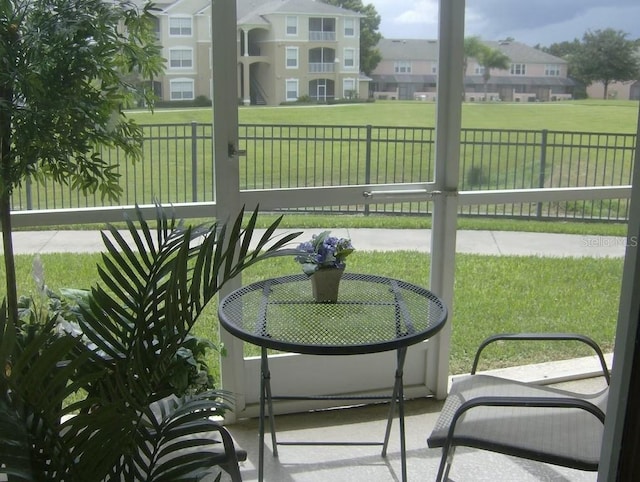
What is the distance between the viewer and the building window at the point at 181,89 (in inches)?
115

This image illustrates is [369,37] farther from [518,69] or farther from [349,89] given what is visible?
[518,69]

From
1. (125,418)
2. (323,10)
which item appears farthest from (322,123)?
(125,418)

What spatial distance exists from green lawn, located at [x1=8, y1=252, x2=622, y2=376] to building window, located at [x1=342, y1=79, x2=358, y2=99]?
0.77 meters

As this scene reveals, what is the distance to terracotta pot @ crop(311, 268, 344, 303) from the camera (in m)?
2.60

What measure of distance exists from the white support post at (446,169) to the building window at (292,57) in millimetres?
622

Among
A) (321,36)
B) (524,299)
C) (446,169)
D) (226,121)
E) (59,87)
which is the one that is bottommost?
(524,299)

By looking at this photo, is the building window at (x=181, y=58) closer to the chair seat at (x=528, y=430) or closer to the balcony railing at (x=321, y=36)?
the balcony railing at (x=321, y=36)

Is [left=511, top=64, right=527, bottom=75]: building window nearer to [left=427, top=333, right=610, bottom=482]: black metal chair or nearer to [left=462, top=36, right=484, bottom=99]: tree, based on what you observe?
[left=462, top=36, right=484, bottom=99]: tree

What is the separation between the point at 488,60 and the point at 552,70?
1.17 feet

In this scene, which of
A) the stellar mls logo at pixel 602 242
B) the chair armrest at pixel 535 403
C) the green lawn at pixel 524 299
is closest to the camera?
the chair armrest at pixel 535 403

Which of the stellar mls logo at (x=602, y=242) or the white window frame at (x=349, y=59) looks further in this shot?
the stellar mls logo at (x=602, y=242)

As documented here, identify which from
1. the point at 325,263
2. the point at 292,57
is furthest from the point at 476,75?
the point at 325,263

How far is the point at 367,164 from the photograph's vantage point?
10.6ft

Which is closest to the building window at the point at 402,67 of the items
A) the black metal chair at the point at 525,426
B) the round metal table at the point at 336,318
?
the round metal table at the point at 336,318
